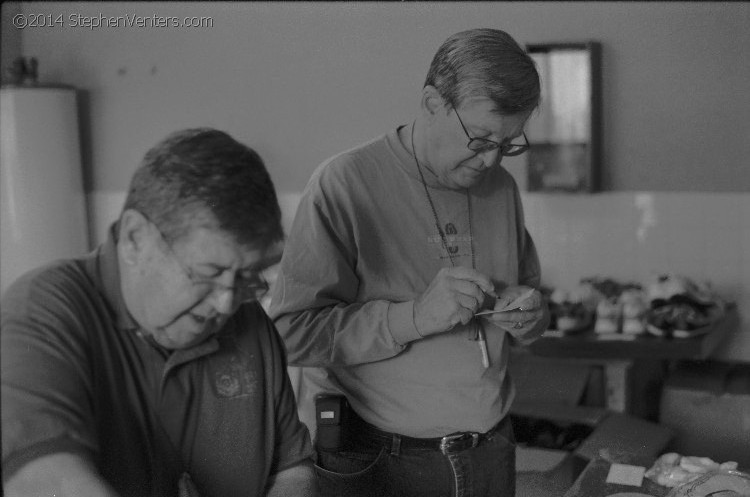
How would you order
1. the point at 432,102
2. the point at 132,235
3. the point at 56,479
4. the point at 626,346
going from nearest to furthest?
the point at 56,479 < the point at 132,235 < the point at 432,102 < the point at 626,346

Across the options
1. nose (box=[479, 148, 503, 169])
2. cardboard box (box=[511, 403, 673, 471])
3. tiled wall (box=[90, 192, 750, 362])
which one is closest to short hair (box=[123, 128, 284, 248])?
nose (box=[479, 148, 503, 169])

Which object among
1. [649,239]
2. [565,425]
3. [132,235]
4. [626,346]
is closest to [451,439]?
[132,235]

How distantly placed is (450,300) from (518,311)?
0.71 feet

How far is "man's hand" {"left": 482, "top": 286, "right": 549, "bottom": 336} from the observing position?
1864 mm

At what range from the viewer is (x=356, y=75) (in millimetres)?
4457

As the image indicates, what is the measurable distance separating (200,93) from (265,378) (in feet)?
11.9

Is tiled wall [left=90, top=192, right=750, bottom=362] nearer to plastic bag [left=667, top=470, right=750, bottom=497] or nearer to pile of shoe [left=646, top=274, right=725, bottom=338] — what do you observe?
pile of shoe [left=646, top=274, right=725, bottom=338]

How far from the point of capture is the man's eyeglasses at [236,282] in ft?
3.84

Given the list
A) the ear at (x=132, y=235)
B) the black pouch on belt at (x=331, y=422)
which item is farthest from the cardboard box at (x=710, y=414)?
the ear at (x=132, y=235)

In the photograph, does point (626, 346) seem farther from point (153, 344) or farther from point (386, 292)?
point (153, 344)

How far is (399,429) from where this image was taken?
1.89 meters

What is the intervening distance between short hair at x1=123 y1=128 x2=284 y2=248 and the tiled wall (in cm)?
313

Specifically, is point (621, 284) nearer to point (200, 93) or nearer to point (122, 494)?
point (200, 93)

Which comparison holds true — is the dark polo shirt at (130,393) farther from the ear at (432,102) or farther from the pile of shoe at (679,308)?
the pile of shoe at (679,308)
